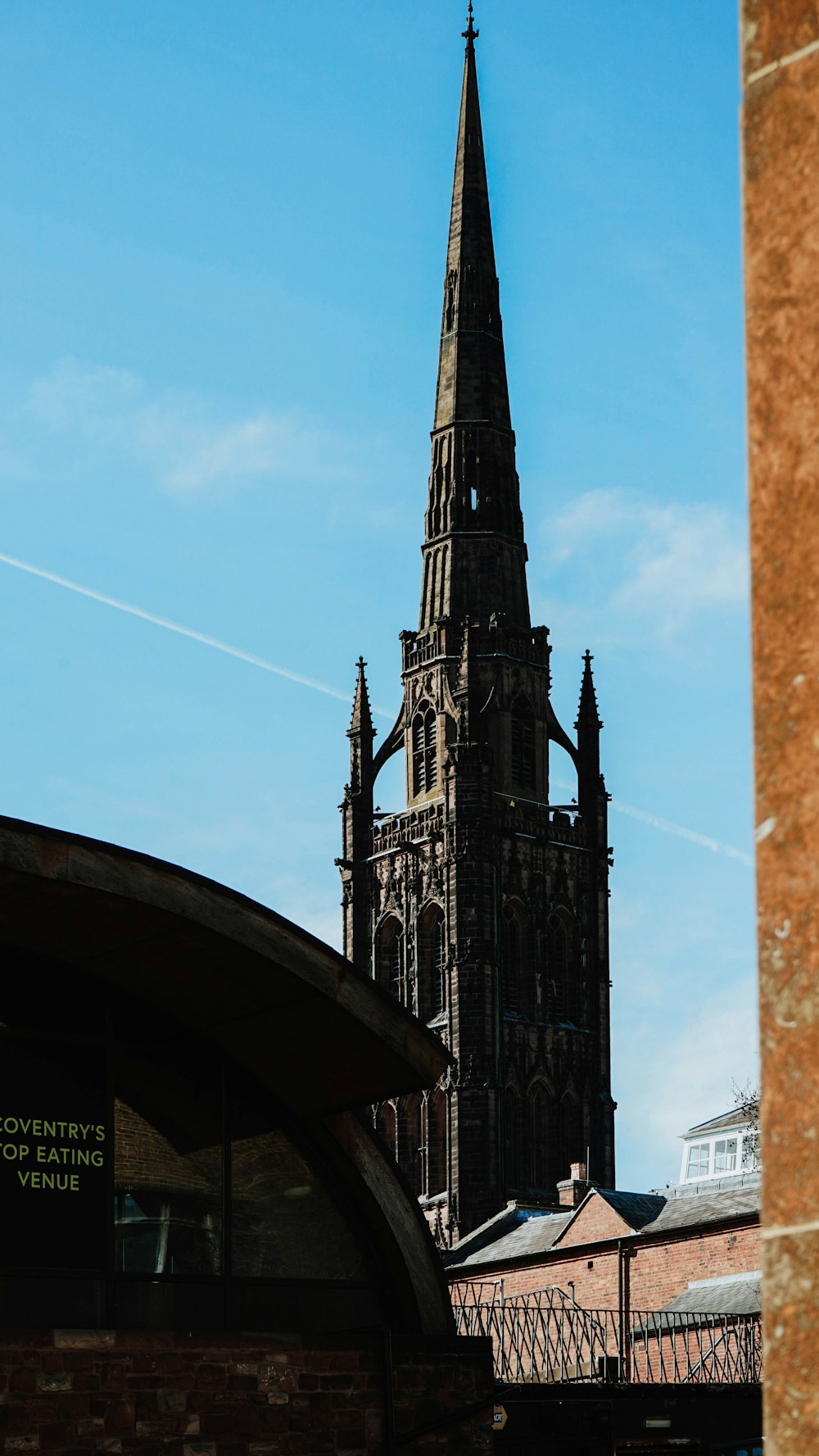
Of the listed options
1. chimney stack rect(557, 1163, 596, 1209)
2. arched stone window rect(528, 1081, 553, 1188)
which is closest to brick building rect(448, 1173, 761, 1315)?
chimney stack rect(557, 1163, 596, 1209)

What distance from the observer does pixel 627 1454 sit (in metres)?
25.5

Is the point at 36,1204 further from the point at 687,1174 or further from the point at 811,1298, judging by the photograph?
the point at 687,1174

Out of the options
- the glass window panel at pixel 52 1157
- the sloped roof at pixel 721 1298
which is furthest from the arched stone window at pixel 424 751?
the glass window panel at pixel 52 1157

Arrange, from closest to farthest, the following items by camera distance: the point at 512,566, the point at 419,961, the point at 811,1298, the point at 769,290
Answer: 1. the point at 811,1298
2. the point at 769,290
3. the point at 419,961
4. the point at 512,566

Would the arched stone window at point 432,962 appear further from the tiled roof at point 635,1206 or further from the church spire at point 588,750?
the tiled roof at point 635,1206

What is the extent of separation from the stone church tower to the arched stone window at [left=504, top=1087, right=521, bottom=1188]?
0.28ft

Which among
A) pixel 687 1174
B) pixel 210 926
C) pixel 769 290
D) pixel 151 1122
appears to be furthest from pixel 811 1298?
pixel 687 1174

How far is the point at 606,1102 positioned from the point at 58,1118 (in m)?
78.6

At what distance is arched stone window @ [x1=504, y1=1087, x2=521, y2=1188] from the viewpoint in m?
87.1

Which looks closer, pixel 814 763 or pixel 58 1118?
pixel 814 763

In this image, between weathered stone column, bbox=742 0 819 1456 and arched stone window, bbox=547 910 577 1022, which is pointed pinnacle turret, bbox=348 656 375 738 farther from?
weathered stone column, bbox=742 0 819 1456

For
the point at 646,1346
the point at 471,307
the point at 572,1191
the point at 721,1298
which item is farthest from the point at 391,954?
the point at 646,1346

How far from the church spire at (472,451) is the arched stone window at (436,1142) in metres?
23.5

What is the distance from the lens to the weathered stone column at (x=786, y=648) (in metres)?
3.23
